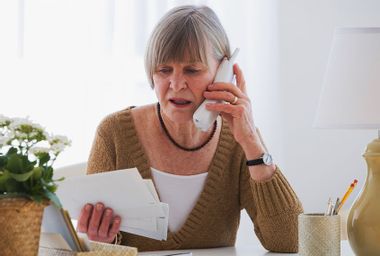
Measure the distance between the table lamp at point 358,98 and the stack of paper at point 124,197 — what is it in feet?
1.32

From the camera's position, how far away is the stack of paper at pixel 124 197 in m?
1.51

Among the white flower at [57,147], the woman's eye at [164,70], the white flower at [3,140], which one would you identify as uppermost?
the woman's eye at [164,70]

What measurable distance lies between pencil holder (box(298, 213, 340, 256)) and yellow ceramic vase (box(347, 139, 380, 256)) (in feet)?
0.11

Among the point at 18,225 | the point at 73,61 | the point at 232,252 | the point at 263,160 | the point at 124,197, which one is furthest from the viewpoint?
the point at 73,61

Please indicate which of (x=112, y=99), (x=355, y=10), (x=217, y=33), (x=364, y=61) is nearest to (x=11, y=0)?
(x=112, y=99)

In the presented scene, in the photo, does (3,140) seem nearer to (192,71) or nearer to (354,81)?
(354,81)

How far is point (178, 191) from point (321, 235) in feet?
2.02

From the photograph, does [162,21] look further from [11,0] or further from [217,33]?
[11,0]

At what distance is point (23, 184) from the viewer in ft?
3.55

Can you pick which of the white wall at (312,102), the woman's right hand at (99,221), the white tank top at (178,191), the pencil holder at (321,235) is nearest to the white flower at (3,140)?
the woman's right hand at (99,221)

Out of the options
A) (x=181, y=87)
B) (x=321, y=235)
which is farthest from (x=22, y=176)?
(x=181, y=87)

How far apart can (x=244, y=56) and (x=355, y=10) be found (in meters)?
0.55

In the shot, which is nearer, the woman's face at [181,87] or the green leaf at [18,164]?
the green leaf at [18,164]

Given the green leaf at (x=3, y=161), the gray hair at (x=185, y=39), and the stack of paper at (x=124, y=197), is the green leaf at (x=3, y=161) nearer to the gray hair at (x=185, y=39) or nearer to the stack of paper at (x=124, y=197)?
the stack of paper at (x=124, y=197)
